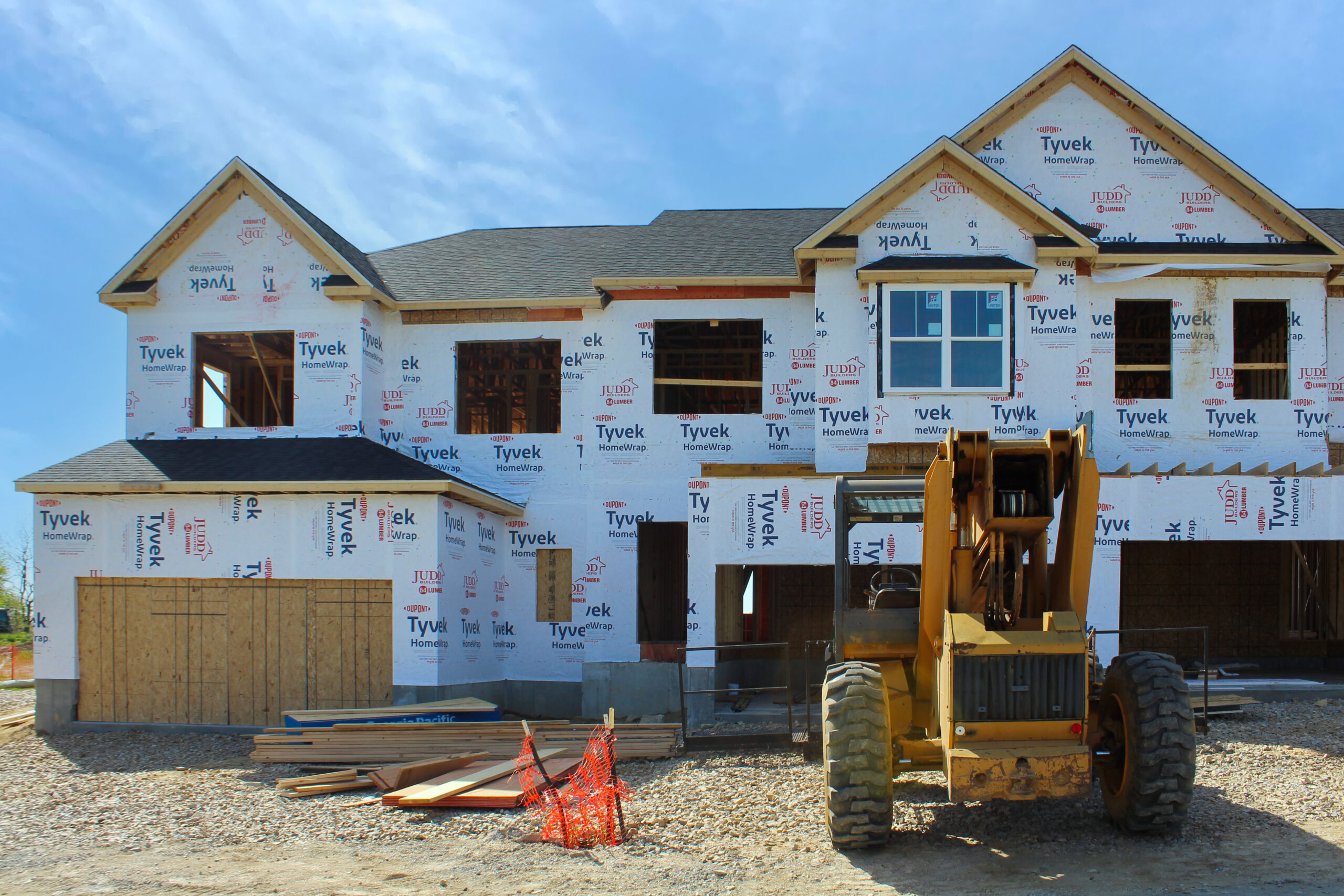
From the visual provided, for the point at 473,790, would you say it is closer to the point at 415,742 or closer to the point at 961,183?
the point at 415,742

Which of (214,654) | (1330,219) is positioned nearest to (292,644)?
(214,654)

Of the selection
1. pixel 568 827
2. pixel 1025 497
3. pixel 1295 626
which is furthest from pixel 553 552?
pixel 1295 626

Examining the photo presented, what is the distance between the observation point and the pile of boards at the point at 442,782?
31.6 feet

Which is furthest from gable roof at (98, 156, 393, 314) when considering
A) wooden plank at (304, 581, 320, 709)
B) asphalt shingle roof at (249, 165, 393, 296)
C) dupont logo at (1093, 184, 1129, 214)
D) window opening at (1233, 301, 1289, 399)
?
window opening at (1233, 301, 1289, 399)

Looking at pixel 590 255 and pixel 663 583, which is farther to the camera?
pixel 663 583

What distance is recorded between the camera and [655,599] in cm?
1998

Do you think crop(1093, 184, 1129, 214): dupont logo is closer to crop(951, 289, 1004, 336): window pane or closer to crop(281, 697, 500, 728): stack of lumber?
crop(951, 289, 1004, 336): window pane

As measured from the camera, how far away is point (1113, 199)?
56.8 ft

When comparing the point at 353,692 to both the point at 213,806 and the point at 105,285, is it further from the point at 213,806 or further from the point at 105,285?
the point at 105,285

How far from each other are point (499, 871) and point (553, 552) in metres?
10.4

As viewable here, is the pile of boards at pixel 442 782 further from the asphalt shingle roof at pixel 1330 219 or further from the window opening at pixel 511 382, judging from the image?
the asphalt shingle roof at pixel 1330 219

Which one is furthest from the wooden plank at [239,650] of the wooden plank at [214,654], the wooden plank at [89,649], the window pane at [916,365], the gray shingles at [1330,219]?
the gray shingles at [1330,219]

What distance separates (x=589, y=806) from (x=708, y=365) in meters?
12.9

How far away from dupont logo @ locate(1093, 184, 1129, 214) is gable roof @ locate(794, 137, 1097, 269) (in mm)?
1339
